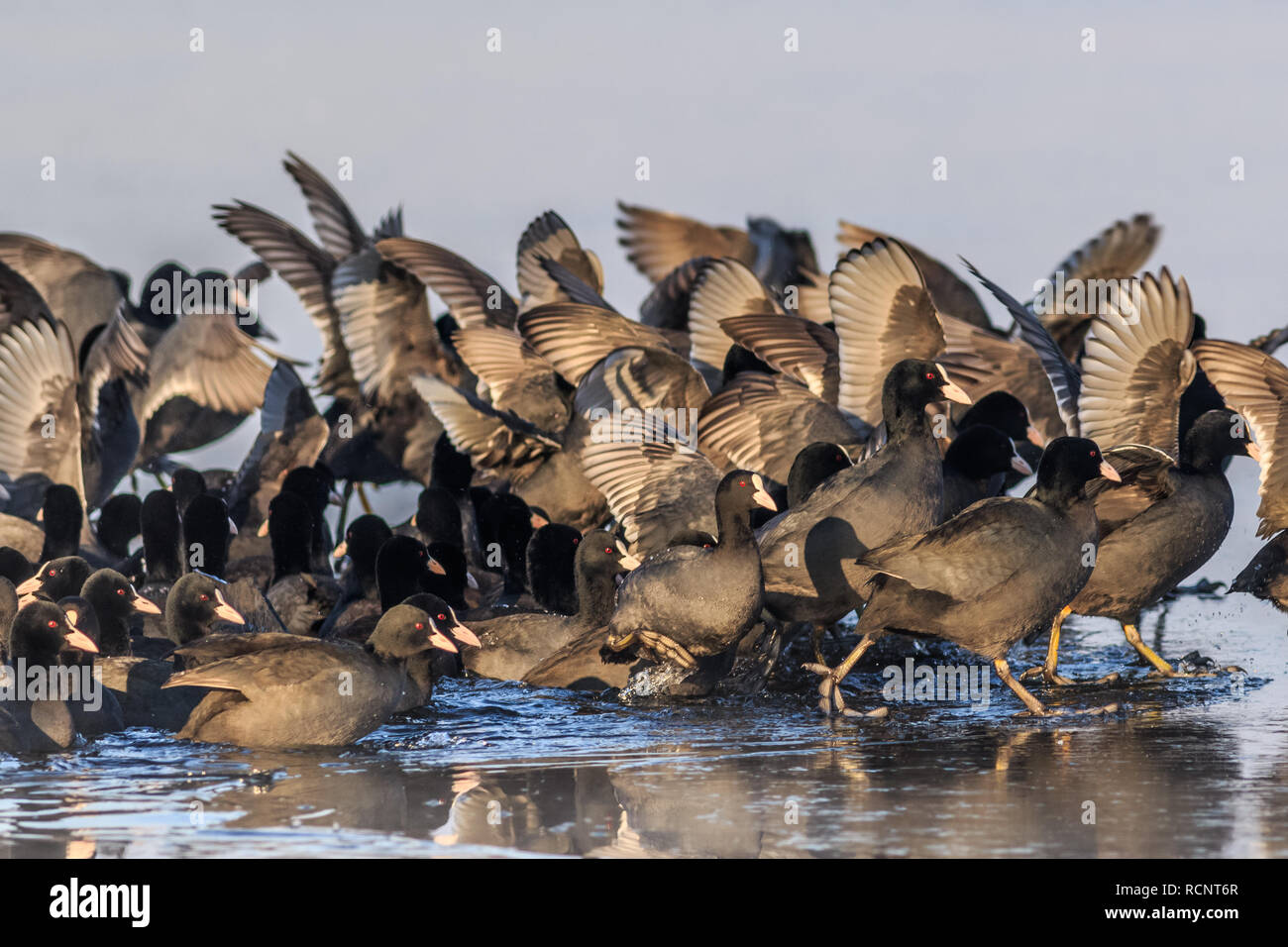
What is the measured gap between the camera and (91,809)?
20.4ft

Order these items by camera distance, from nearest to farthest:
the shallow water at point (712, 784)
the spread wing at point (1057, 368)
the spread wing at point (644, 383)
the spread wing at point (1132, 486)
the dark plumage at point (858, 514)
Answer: the shallow water at point (712, 784)
the dark plumage at point (858, 514)
the spread wing at point (1132, 486)
the spread wing at point (1057, 368)
the spread wing at point (644, 383)

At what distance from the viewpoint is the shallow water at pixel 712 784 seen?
5.57m

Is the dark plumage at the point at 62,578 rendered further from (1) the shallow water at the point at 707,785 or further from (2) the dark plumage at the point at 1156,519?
(2) the dark plumage at the point at 1156,519

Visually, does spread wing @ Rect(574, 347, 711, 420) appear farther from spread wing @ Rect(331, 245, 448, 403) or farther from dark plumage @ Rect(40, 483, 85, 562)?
dark plumage @ Rect(40, 483, 85, 562)

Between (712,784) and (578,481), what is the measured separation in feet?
19.7

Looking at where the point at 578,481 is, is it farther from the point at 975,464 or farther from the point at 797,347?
the point at 975,464

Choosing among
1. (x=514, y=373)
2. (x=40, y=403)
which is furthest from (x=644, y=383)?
(x=40, y=403)

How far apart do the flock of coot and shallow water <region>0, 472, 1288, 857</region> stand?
32 centimetres

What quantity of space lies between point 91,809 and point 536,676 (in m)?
3.15

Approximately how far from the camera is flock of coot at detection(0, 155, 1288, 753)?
7.98 metres

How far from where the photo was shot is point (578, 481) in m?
12.3

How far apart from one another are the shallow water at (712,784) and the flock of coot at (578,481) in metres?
0.32

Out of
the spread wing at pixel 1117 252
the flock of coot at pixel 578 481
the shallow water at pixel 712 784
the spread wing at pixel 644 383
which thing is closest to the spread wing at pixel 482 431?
the flock of coot at pixel 578 481

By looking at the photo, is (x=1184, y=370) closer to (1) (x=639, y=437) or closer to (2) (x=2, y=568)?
(1) (x=639, y=437)
